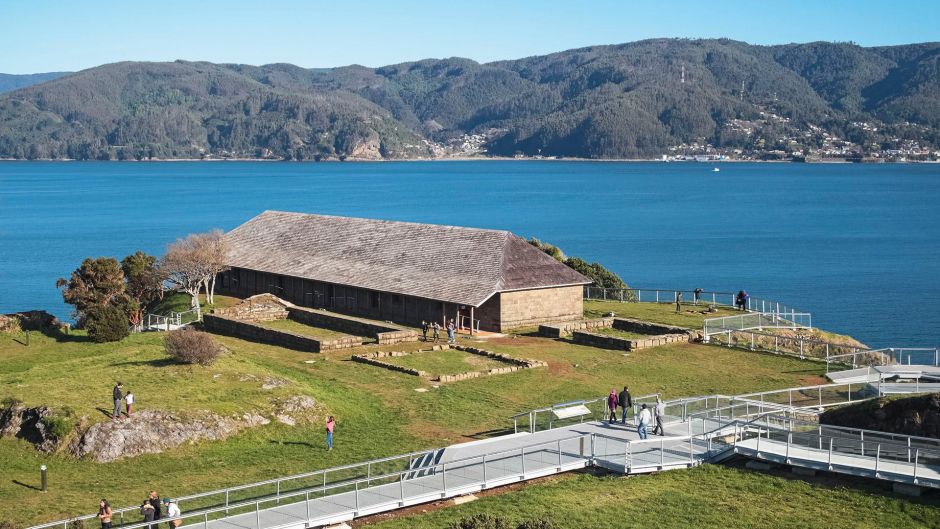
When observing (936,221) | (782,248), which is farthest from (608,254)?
(936,221)

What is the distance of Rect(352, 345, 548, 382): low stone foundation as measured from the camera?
3817cm

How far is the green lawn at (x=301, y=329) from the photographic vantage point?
47.5 metres

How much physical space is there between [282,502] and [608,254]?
97981 millimetres

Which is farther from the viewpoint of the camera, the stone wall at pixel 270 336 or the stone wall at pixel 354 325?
the stone wall at pixel 354 325

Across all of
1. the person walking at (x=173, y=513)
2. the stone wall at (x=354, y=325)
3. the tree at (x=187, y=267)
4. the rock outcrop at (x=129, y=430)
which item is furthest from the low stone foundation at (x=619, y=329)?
the person walking at (x=173, y=513)

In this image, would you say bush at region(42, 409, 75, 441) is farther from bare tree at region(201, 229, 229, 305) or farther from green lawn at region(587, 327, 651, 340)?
bare tree at region(201, 229, 229, 305)

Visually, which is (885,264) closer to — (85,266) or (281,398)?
(85,266)

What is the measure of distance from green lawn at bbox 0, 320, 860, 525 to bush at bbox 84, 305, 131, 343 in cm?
75

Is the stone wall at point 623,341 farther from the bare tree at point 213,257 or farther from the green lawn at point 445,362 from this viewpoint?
the bare tree at point 213,257

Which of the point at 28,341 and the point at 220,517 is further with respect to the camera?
the point at 28,341

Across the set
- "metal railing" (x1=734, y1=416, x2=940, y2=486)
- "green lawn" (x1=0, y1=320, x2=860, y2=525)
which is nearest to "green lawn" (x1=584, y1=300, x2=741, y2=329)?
"green lawn" (x1=0, y1=320, x2=860, y2=525)

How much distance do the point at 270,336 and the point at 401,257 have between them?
1047cm

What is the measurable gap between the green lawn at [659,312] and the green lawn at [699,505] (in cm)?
2443

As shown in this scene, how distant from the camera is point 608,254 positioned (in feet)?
391
